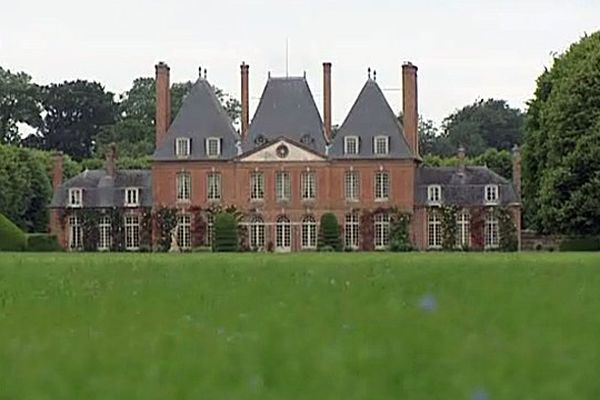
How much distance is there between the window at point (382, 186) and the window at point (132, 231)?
40.8ft

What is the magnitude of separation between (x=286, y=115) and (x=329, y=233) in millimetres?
7090

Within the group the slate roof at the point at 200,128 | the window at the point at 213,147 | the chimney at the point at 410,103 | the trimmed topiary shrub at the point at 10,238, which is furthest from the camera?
the window at the point at 213,147

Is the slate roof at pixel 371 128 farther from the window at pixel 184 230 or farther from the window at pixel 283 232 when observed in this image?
the window at pixel 184 230

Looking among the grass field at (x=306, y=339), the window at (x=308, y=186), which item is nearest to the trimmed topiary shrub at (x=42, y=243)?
the window at (x=308, y=186)

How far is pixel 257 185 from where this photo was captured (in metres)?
69.1

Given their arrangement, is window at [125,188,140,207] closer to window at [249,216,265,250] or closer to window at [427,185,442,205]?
window at [249,216,265,250]

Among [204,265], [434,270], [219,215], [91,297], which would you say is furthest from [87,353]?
[219,215]

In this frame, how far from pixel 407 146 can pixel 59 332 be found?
5640cm

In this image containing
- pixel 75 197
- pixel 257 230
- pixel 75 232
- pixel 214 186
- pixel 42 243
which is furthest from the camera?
pixel 75 197

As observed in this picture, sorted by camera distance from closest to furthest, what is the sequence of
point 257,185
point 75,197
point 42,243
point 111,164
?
point 42,243
point 257,185
point 75,197
point 111,164

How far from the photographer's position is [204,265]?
86.4 ft

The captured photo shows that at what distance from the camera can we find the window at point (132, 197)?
232ft

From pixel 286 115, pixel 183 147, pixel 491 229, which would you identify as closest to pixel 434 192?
pixel 491 229

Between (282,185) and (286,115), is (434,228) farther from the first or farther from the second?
(286,115)
